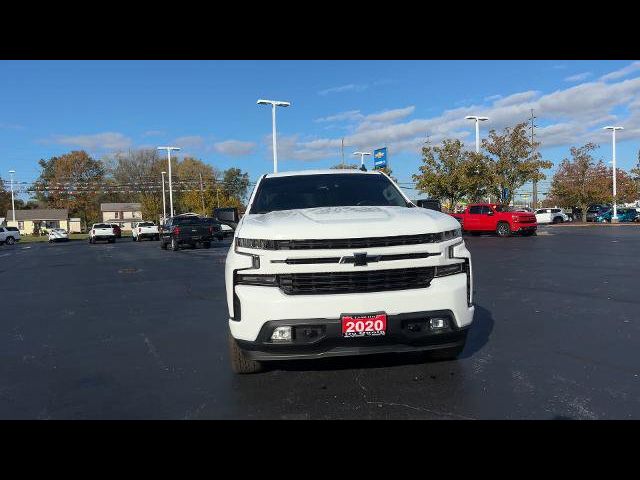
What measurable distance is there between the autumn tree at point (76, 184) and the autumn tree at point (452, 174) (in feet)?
238

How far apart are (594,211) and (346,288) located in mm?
56639

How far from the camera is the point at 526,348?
4984 mm

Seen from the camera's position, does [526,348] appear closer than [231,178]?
Yes

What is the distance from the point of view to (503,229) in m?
25.9

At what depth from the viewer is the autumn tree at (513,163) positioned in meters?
29.8

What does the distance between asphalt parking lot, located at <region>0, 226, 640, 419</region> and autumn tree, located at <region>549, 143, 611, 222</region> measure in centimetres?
4587

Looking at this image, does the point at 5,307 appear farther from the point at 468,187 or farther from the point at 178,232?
the point at 468,187

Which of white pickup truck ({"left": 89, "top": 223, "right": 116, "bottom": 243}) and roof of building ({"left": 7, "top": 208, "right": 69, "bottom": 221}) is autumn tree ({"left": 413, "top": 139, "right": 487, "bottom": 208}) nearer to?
white pickup truck ({"left": 89, "top": 223, "right": 116, "bottom": 243})

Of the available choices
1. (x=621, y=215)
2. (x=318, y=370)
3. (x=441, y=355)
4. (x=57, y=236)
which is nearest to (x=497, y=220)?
(x=441, y=355)
